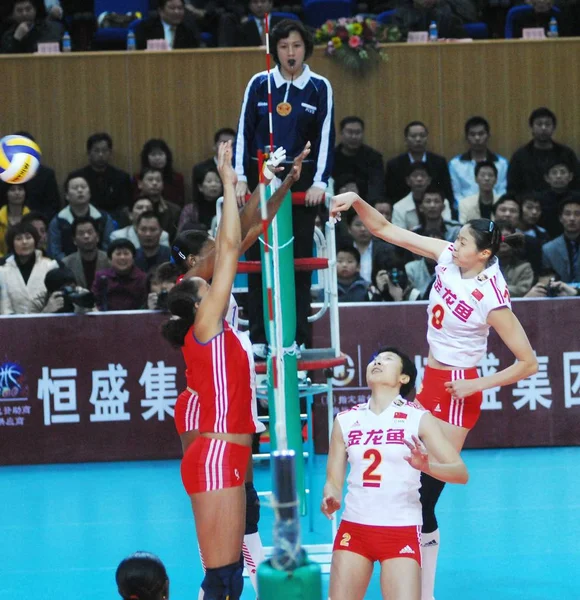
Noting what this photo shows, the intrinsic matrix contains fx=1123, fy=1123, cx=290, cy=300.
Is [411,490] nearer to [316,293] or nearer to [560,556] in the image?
[560,556]

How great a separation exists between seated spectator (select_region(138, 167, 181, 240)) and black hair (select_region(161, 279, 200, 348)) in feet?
20.5

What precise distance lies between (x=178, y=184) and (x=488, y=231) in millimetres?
6688

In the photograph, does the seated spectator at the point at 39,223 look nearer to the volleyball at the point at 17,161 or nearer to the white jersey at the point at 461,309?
the volleyball at the point at 17,161

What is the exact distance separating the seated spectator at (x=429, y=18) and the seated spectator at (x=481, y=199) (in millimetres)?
2188

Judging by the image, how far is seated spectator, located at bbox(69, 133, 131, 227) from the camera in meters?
11.8

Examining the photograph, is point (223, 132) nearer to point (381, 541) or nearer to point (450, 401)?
point (450, 401)

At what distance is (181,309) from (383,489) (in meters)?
1.22

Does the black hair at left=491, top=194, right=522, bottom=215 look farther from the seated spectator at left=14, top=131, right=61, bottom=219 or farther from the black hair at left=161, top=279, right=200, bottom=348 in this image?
the black hair at left=161, top=279, right=200, bottom=348

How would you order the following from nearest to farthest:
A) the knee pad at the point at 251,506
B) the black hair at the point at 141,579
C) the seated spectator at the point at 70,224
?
1. the black hair at the point at 141,579
2. the knee pad at the point at 251,506
3. the seated spectator at the point at 70,224

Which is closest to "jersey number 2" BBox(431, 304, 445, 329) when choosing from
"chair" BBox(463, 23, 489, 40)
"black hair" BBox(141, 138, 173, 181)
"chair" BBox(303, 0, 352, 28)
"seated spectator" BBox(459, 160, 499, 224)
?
"seated spectator" BBox(459, 160, 499, 224)

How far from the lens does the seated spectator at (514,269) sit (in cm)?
1003

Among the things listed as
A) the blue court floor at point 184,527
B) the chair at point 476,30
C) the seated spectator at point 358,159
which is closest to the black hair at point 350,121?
the seated spectator at point 358,159

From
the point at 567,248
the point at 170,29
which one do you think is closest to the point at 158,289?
the point at 567,248

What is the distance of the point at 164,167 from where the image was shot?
38.8 ft
